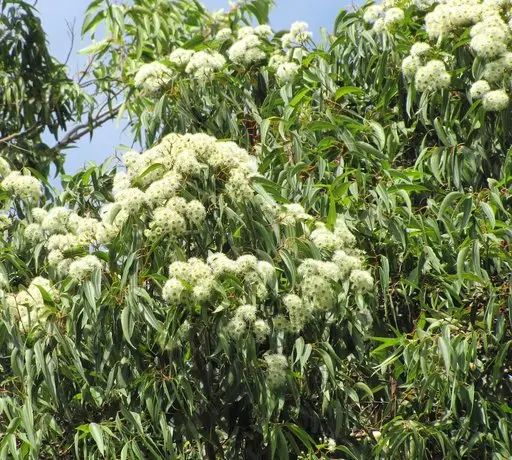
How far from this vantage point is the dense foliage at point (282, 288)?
4254 millimetres

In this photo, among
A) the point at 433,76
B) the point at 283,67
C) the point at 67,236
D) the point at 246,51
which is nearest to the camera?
the point at 67,236

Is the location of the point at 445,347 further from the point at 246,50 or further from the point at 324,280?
the point at 246,50

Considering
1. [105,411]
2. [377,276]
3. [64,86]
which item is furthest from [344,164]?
[64,86]

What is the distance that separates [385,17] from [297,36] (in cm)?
43

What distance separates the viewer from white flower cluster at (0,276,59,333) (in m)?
4.44

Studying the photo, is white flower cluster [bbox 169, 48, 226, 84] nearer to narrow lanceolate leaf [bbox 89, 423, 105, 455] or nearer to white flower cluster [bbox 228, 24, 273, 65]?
white flower cluster [bbox 228, 24, 273, 65]

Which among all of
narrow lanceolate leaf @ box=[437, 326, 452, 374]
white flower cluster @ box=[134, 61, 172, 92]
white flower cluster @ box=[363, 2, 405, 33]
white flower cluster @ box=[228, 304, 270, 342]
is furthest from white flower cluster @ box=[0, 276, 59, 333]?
white flower cluster @ box=[363, 2, 405, 33]

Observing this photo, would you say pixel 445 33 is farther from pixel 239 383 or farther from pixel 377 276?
pixel 239 383

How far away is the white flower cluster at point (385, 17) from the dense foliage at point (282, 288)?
27 cm

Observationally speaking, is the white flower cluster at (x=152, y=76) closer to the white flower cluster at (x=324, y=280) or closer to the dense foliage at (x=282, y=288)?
the dense foliage at (x=282, y=288)

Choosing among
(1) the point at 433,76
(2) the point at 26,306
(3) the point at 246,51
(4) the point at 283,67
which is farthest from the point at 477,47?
(2) the point at 26,306

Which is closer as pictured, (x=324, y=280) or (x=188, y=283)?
(x=188, y=283)

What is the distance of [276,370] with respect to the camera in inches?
166

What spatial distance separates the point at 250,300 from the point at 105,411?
73 cm
